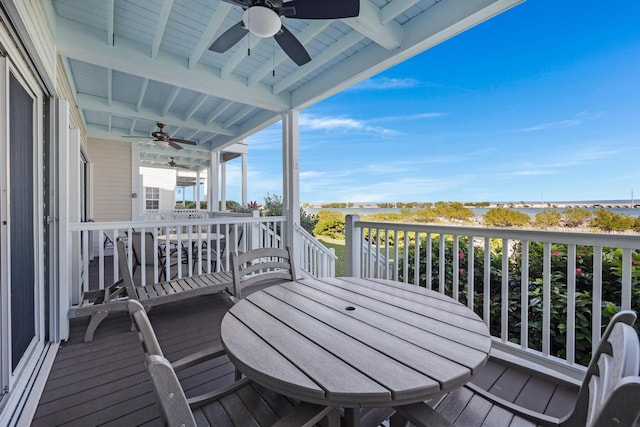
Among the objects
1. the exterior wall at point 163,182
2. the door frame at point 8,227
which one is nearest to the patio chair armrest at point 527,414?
the door frame at point 8,227

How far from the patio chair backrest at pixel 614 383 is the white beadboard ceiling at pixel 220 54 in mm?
2543

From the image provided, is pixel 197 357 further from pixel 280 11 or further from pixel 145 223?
pixel 145 223

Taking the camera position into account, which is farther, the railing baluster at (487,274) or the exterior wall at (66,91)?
the exterior wall at (66,91)

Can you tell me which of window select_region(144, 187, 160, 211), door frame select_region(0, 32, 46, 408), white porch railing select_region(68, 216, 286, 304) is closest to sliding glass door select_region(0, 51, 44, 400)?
door frame select_region(0, 32, 46, 408)

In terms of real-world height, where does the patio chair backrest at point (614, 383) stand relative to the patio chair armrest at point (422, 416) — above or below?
above

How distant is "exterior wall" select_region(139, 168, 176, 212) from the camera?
1177 cm

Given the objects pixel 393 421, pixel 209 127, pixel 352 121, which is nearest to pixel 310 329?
pixel 393 421

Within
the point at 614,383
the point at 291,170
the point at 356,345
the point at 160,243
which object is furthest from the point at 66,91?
the point at 614,383

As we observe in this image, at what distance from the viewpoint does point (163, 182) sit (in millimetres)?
12281

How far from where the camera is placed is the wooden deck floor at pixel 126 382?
1.66 metres

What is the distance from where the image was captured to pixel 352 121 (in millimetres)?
16438

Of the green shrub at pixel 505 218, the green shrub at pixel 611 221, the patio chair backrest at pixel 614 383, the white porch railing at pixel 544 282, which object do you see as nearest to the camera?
the patio chair backrest at pixel 614 383

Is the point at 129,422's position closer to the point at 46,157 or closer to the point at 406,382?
the point at 406,382

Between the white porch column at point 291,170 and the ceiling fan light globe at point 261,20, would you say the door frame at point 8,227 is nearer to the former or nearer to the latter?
the ceiling fan light globe at point 261,20
